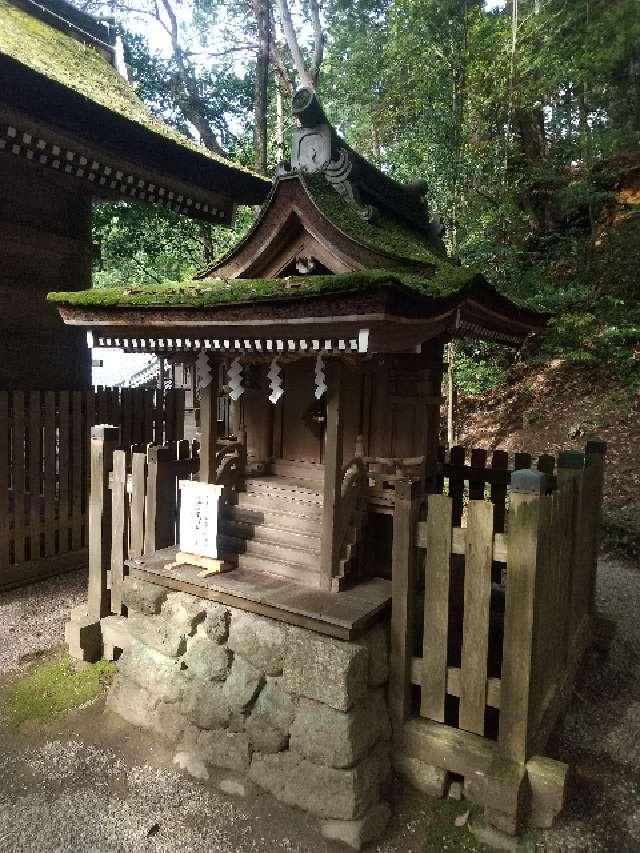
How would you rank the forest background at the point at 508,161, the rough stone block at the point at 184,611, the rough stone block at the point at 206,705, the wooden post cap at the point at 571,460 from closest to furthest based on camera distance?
the rough stone block at the point at 206,705 → the rough stone block at the point at 184,611 → the wooden post cap at the point at 571,460 → the forest background at the point at 508,161

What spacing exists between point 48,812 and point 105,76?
10118 mm

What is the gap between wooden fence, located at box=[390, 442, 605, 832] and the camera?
3.25 m

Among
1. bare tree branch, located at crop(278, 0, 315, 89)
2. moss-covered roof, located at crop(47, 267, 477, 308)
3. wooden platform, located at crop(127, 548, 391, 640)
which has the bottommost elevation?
wooden platform, located at crop(127, 548, 391, 640)

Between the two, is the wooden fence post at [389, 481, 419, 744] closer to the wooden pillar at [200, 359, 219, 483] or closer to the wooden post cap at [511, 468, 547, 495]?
the wooden post cap at [511, 468, 547, 495]

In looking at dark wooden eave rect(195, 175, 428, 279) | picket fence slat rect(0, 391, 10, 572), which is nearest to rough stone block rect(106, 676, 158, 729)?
picket fence slat rect(0, 391, 10, 572)

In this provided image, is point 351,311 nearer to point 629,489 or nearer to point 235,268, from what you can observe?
point 235,268

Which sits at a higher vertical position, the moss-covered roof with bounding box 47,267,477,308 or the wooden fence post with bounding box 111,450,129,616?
the moss-covered roof with bounding box 47,267,477,308

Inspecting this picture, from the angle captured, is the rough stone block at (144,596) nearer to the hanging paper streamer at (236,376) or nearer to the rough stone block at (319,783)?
the rough stone block at (319,783)

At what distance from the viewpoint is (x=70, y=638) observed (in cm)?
503

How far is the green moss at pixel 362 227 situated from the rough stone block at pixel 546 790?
11.5 ft

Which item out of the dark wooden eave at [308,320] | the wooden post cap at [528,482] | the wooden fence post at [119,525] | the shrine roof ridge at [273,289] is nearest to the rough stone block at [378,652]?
the wooden post cap at [528,482]

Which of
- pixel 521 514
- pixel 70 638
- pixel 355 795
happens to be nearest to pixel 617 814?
pixel 355 795

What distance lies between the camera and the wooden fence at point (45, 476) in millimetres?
6480

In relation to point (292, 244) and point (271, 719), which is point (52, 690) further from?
point (292, 244)
